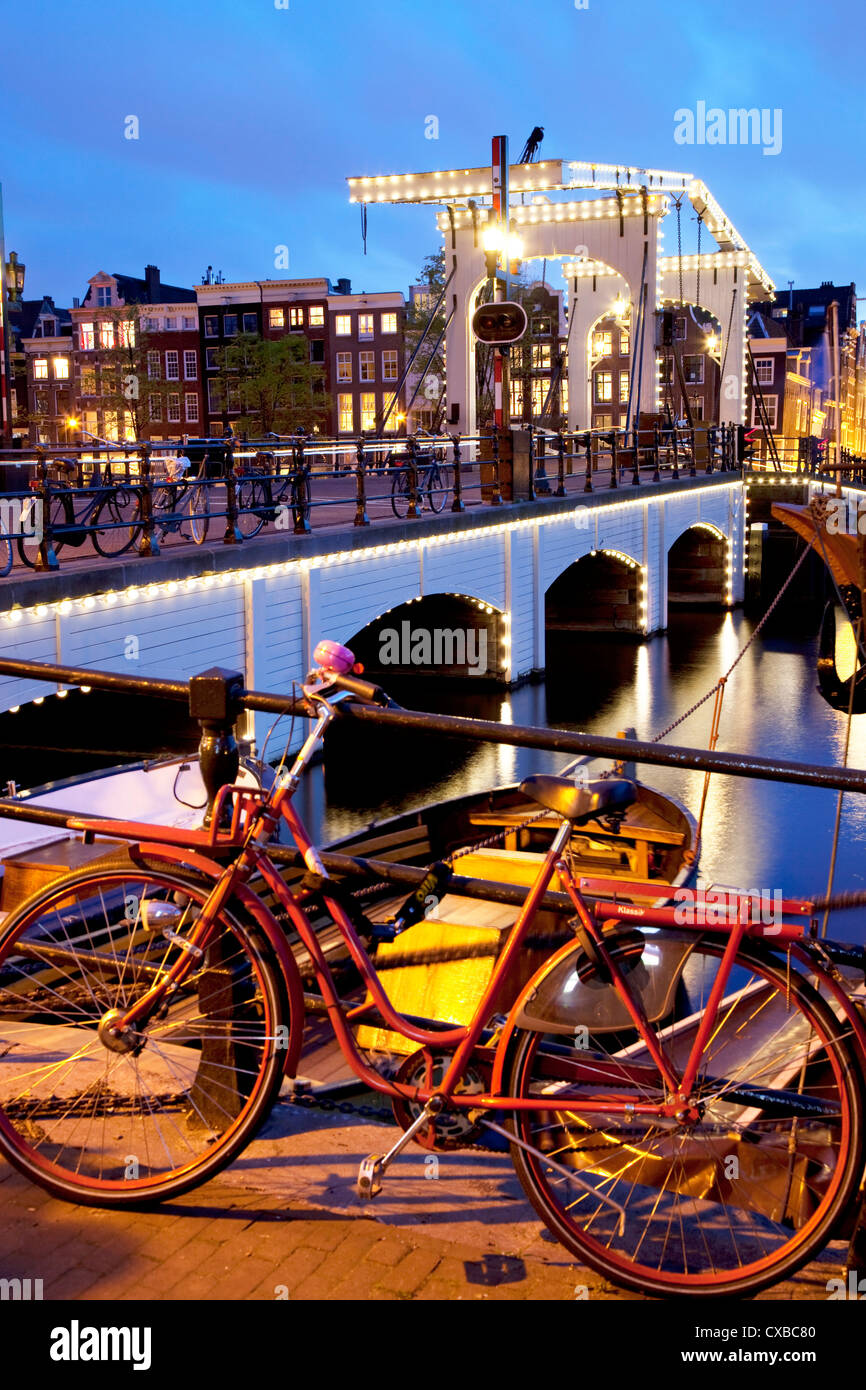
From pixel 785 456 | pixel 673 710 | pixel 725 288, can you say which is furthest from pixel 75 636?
pixel 785 456

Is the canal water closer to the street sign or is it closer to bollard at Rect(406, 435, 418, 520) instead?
bollard at Rect(406, 435, 418, 520)

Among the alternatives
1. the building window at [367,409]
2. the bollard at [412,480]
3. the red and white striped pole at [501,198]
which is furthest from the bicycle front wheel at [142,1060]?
the building window at [367,409]

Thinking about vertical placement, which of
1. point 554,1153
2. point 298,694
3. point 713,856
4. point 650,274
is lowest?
point 713,856

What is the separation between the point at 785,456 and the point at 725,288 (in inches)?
1197

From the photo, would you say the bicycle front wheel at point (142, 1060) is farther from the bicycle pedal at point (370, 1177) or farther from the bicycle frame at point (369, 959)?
the bicycle pedal at point (370, 1177)

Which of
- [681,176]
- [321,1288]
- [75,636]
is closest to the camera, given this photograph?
[321,1288]

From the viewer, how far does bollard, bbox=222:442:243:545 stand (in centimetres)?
1461

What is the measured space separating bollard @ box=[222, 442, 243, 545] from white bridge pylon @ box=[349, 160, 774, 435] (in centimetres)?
1316

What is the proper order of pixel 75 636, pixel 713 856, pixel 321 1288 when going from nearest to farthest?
pixel 321 1288, pixel 75 636, pixel 713 856

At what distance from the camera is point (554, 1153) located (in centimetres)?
276

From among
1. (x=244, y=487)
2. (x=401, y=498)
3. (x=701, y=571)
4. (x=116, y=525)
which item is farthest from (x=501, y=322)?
(x=701, y=571)

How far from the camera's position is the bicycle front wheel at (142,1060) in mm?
2889

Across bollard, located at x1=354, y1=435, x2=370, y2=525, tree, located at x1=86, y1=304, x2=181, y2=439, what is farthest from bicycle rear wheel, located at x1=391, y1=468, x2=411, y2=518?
tree, located at x1=86, y1=304, x2=181, y2=439

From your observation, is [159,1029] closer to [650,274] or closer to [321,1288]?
[321,1288]
